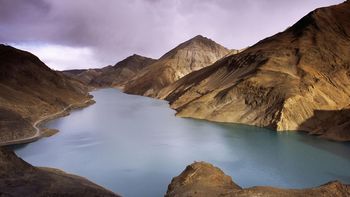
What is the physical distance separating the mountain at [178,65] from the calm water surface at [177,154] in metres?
62.5

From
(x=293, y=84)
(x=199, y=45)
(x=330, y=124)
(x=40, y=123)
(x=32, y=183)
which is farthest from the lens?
(x=199, y=45)

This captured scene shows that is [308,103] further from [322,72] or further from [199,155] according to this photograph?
[199,155]

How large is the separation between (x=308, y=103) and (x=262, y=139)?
10.1 meters

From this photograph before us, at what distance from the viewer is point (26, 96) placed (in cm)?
5812

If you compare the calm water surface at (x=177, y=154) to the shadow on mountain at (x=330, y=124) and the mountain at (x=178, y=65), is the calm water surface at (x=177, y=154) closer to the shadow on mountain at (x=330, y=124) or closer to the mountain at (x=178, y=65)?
the shadow on mountain at (x=330, y=124)

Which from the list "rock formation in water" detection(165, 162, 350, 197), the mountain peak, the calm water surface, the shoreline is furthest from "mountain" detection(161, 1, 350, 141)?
the mountain peak

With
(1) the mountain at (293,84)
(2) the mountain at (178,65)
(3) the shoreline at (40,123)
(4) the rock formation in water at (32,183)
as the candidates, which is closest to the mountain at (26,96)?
(3) the shoreline at (40,123)

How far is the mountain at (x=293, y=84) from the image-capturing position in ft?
140

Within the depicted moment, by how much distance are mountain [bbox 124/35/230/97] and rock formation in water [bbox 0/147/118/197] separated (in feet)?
275

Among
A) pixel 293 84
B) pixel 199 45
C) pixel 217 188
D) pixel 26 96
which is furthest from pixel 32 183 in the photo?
pixel 199 45

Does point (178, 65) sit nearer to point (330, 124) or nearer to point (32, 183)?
point (330, 124)

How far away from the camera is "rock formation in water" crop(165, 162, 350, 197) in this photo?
51.4 ft

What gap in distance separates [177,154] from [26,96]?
35501 mm

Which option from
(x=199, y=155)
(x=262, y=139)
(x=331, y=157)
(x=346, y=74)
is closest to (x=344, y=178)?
(x=331, y=157)
